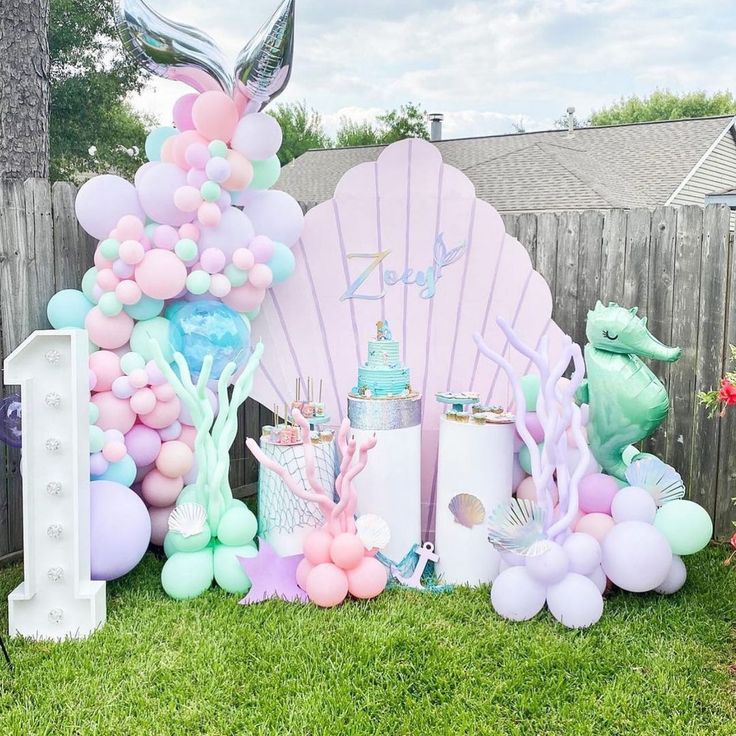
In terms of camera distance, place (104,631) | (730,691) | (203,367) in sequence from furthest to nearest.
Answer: (203,367) < (104,631) < (730,691)

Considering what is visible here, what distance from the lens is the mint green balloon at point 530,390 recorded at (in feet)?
10.1

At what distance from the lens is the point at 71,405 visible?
8.57ft

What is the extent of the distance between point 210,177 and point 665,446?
7.61 ft

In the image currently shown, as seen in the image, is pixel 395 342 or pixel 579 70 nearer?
pixel 395 342

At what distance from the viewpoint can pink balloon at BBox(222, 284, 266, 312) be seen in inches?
128

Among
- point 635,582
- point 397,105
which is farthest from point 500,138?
point 635,582

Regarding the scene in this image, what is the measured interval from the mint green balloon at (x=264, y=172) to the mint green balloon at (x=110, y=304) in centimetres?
75

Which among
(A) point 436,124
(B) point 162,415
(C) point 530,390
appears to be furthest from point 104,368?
(A) point 436,124

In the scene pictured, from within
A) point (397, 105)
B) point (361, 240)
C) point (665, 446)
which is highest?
point (397, 105)

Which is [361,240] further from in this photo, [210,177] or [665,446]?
[665,446]

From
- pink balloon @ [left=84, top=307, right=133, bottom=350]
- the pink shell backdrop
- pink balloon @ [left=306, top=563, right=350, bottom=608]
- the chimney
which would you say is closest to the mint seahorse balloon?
the pink shell backdrop

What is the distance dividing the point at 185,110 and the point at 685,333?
234 centimetres

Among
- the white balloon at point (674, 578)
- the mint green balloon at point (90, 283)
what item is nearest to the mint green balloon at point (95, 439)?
the mint green balloon at point (90, 283)

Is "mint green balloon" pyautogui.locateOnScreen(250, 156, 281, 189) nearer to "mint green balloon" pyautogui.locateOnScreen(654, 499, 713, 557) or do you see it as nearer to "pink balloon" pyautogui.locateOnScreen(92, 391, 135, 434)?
"pink balloon" pyautogui.locateOnScreen(92, 391, 135, 434)
